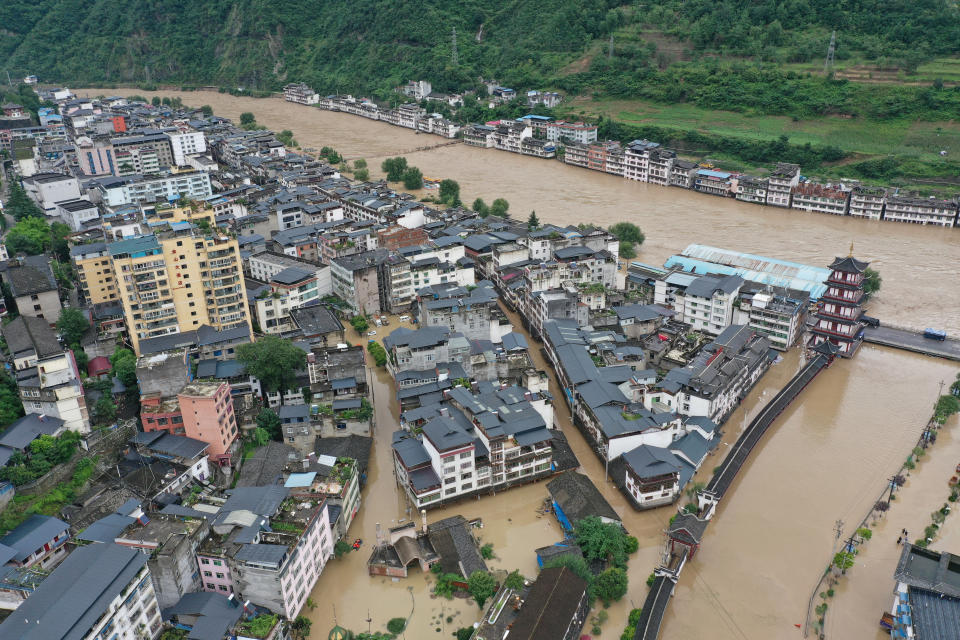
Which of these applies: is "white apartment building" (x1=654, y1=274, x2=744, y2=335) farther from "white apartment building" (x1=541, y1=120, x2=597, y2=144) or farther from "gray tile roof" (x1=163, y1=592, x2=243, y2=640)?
"white apartment building" (x1=541, y1=120, x2=597, y2=144)

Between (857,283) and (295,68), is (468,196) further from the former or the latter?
(295,68)

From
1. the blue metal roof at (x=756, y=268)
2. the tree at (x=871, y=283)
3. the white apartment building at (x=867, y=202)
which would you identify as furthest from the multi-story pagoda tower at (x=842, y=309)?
the white apartment building at (x=867, y=202)

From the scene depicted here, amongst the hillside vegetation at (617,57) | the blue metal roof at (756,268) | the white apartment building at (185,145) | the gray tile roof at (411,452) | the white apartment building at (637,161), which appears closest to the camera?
the gray tile roof at (411,452)

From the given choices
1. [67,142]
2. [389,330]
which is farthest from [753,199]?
[67,142]

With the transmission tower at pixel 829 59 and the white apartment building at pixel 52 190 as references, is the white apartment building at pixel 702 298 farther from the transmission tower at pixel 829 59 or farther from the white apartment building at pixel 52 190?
the transmission tower at pixel 829 59

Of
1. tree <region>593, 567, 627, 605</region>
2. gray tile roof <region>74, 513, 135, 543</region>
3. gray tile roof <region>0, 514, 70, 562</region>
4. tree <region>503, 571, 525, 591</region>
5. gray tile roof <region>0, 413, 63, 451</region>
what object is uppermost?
gray tile roof <region>0, 413, 63, 451</region>

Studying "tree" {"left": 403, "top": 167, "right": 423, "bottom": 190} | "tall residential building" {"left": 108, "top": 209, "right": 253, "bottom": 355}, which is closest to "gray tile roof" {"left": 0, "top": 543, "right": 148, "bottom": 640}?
"tall residential building" {"left": 108, "top": 209, "right": 253, "bottom": 355}
